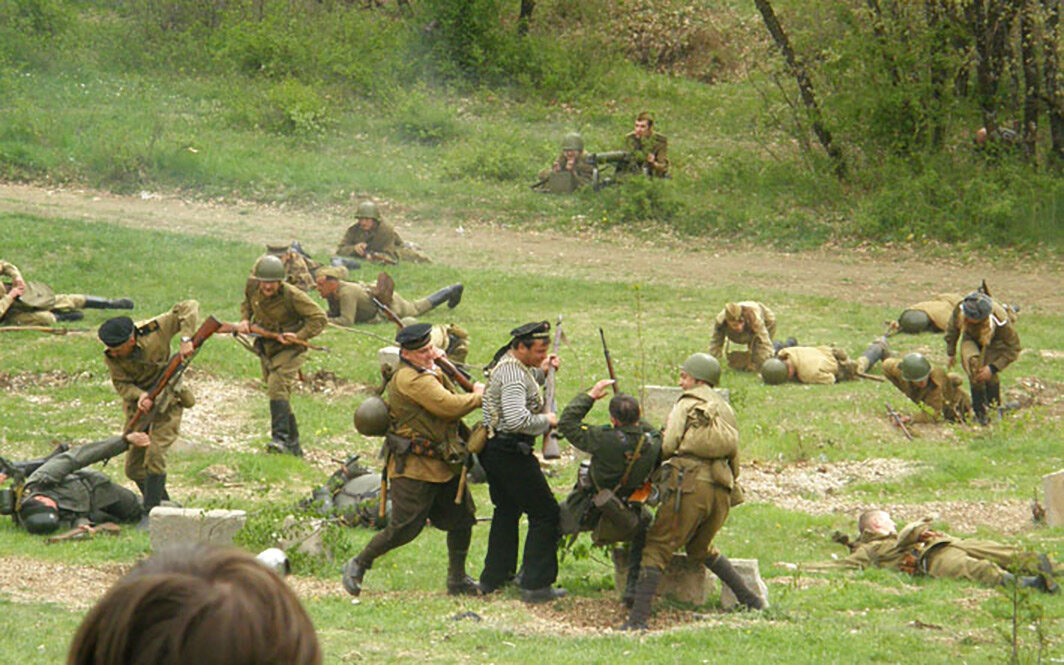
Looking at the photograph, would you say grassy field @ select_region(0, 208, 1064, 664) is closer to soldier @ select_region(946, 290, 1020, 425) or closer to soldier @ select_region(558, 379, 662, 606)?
→ soldier @ select_region(946, 290, 1020, 425)

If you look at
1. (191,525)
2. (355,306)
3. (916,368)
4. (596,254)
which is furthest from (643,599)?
(596,254)

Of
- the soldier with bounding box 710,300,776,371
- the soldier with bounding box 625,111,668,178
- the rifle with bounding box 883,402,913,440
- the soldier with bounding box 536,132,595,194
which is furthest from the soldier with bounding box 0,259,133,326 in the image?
the soldier with bounding box 625,111,668,178

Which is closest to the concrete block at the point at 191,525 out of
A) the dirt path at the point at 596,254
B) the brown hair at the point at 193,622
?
the brown hair at the point at 193,622

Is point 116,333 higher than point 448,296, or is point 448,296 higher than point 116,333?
point 116,333

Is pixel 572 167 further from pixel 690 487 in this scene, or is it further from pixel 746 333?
pixel 690 487

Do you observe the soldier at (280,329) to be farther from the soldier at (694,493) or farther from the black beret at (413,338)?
the soldier at (694,493)

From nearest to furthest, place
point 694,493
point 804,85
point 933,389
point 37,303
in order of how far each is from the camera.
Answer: point 694,493 → point 933,389 → point 37,303 → point 804,85

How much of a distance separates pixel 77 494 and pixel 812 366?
991 centimetres

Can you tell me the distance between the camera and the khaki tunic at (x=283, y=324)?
14453mm

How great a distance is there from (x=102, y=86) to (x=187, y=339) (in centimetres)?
2337

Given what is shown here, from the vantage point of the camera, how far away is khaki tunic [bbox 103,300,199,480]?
1194 centimetres

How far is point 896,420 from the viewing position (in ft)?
54.1

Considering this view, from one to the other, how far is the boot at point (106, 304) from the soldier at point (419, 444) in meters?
11.5

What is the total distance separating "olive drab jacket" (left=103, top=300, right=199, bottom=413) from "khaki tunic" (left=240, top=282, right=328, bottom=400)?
2180mm
